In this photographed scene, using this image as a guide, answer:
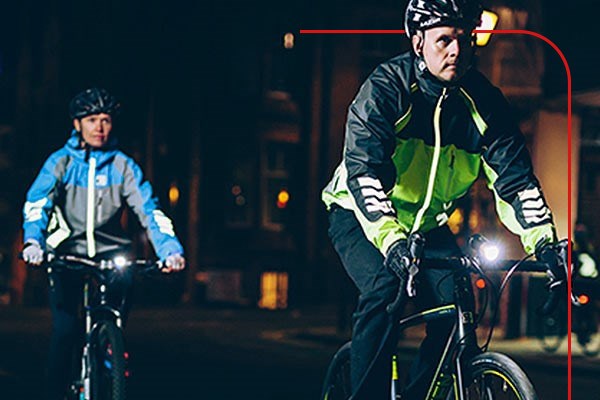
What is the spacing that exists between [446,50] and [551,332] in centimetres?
1226

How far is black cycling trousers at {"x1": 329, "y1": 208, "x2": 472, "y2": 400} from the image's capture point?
451cm

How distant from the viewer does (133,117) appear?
26375mm

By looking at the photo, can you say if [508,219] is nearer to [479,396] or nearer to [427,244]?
[427,244]

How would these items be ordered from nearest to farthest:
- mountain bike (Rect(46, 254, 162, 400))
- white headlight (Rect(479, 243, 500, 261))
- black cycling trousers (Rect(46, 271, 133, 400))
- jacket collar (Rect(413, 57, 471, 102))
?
white headlight (Rect(479, 243, 500, 261))
jacket collar (Rect(413, 57, 471, 102))
mountain bike (Rect(46, 254, 162, 400))
black cycling trousers (Rect(46, 271, 133, 400))

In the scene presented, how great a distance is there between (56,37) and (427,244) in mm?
21577

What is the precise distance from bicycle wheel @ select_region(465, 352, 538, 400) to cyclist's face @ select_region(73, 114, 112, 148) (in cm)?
288

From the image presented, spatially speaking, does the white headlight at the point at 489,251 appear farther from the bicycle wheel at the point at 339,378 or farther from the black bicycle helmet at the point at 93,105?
the black bicycle helmet at the point at 93,105

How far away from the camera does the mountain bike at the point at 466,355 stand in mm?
3988

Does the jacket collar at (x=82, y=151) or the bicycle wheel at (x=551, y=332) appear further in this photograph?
the bicycle wheel at (x=551, y=332)

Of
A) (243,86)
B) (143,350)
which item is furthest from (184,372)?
(243,86)

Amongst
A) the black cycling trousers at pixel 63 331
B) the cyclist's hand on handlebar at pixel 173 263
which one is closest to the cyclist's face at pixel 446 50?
Answer: the cyclist's hand on handlebar at pixel 173 263

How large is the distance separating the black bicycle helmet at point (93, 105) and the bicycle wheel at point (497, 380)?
292 cm

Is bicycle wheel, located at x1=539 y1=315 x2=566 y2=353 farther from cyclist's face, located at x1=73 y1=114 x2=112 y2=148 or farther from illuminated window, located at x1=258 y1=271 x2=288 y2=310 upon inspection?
illuminated window, located at x1=258 y1=271 x2=288 y2=310

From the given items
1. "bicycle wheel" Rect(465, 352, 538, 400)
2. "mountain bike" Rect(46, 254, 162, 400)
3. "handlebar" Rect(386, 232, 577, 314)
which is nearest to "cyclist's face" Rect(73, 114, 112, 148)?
"mountain bike" Rect(46, 254, 162, 400)
